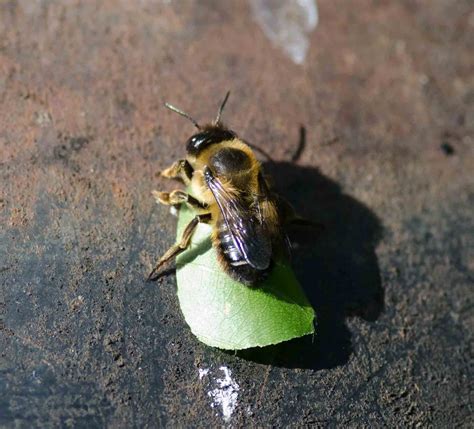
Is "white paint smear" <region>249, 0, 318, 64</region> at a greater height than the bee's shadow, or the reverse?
"white paint smear" <region>249, 0, 318, 64</region>

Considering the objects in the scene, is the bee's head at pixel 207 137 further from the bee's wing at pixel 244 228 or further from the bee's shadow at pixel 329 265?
the bee's shadow at pixel 329 265

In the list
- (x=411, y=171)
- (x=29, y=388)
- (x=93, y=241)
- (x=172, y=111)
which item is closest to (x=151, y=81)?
(x=172, y=111)

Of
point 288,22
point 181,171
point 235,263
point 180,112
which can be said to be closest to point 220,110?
point 180,112

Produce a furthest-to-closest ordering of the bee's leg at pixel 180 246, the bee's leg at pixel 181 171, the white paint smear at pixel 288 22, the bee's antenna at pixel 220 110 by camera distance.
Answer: the white paint smear at pixel 288 22 < the bee's antenna at pixel 220 110 < the bee's leg at pixel 181 171 < the bee's leg at pixel 180 246

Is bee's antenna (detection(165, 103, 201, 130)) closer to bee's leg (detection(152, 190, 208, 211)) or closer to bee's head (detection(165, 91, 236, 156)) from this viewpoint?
bee's head (detection(165, 91, 236, 156))

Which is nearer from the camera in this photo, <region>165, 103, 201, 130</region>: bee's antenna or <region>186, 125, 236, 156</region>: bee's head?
<region>186, 125, 236, 156</region>: bee's head

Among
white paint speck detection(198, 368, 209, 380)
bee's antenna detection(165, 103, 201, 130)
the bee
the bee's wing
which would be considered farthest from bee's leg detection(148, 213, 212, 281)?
bee's antenna detection(165, 103, 201, 130)

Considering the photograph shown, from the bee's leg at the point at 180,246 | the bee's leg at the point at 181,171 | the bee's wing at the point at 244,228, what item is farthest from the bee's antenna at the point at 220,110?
the bee's leg at the point at 180,246
